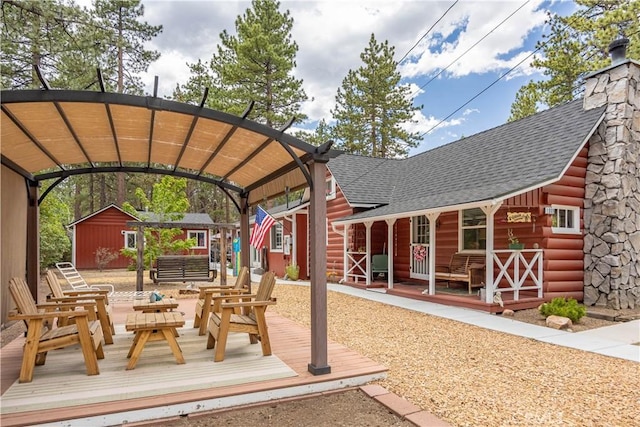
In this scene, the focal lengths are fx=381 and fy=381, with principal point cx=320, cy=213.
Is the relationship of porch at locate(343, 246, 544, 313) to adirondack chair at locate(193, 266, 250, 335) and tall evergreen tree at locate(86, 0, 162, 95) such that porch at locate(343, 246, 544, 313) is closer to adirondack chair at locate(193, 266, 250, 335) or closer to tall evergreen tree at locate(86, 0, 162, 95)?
adirondack chair at locate(193, 266, 250, 335)

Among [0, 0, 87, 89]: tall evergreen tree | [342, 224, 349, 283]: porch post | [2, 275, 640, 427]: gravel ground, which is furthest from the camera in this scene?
[342, 224, 349, 283]: porch post

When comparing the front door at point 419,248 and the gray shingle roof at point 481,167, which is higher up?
the gray shingle roof at point 481,167

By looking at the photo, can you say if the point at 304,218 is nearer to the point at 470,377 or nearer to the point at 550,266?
the point at 550,266

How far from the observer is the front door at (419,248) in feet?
36.3

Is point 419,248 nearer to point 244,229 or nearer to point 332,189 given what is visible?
point 332,189

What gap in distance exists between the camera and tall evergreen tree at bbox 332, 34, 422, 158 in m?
25.3

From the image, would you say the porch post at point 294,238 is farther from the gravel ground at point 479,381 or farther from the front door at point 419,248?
the gravel ground at point 479,381

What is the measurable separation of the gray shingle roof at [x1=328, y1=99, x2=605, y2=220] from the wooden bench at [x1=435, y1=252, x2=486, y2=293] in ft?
5.46

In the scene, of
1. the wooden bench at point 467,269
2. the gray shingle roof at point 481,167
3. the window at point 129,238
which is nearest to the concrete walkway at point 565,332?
the wooden bench at point 467,269

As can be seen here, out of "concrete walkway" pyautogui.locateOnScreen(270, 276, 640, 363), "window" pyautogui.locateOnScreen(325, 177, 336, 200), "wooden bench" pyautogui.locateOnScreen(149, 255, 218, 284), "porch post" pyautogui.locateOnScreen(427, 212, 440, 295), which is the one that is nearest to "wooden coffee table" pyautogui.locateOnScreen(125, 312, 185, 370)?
"concrete walkway" pyautogui.locateOnScreen(270, 276, 640, 363)

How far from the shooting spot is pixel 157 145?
16.5 ft

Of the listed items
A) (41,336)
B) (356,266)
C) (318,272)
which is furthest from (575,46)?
(41,336)

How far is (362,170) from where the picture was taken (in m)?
15.0

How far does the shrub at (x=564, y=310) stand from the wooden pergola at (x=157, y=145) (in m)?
5.16
